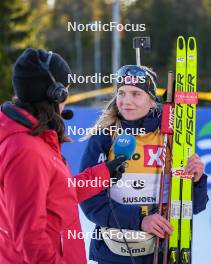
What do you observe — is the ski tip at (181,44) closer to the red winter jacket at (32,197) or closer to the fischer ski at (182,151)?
the fischer ski at (182,151)

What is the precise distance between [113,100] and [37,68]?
0.58 m

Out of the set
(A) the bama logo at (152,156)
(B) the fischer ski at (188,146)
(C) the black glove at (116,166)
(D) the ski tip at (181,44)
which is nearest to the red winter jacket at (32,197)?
(C) the black glove at (116,166)

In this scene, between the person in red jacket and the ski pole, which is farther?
the ski pole

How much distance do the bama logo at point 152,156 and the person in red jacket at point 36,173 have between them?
0.41 meters

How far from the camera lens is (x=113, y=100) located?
2.09m

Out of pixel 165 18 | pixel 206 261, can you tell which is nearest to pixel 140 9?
pixel 165 18

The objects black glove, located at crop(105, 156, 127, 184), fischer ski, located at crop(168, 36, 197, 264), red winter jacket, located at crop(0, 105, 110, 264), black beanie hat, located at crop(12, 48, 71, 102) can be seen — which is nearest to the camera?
red winter jacket, located at crop(0, 105, 110, 264)

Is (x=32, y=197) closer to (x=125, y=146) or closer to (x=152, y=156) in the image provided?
(x=125, y=146)

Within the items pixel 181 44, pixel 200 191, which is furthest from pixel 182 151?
pixel 181 44

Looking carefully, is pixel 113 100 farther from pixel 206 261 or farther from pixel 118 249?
pixel 206 261

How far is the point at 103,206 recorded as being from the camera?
1975mm

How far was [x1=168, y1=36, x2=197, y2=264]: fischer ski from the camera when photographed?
199 cm

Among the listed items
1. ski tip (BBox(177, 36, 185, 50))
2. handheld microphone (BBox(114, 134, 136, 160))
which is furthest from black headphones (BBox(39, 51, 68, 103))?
ski tip (BBox(177, 36, 185, 50))

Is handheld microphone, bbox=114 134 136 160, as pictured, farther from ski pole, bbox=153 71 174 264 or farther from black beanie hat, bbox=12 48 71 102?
black beanie hat, bbox=12 48 71 102
